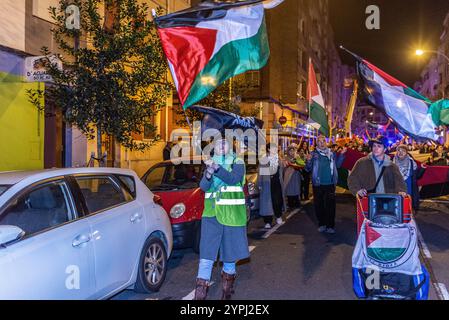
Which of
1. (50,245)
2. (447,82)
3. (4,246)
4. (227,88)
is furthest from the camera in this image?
(447,82)

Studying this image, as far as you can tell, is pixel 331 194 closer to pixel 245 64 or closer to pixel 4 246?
pixel 245 64

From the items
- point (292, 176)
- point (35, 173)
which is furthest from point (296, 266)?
point (292, 176)

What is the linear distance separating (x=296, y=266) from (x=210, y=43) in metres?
3.66

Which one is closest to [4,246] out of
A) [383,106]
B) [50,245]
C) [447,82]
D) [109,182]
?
[50,245]

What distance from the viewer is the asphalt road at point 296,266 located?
5.56 meters

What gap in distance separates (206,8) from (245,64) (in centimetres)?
109

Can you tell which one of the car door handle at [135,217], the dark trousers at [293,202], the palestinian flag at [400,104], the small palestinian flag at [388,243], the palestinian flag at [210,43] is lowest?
the dark trousers at [293,202]

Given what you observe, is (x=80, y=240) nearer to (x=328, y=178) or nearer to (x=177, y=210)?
(x=177, y=210)

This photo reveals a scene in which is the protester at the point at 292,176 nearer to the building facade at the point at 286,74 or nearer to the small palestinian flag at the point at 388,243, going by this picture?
the small palestinian flag at the point at 388,243

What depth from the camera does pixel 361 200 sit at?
5.86m

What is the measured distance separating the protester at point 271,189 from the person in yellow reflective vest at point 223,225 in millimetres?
4620

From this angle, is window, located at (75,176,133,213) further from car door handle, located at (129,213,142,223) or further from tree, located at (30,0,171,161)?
tree, located at (30,0,171,161)

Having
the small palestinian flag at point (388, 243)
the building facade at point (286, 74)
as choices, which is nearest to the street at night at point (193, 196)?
the small palestinian flag at point (388, 243)

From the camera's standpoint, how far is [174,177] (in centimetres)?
854
